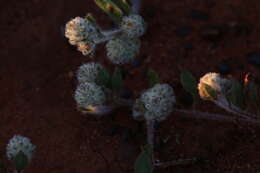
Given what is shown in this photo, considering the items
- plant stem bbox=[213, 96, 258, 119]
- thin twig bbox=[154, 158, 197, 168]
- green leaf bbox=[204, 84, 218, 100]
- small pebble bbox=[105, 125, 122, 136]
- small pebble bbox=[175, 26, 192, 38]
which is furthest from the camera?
small pebble bbox=[175, 26, 192, 38]

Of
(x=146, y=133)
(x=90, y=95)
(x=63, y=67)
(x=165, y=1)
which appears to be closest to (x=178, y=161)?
(x=146, y=133)

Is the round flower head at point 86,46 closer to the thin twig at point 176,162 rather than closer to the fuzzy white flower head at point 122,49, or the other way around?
the fuzzy white flower head at point 122,49

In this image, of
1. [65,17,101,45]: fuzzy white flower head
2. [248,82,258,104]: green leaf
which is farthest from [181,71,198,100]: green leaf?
[65,17,101,45]: fuzzy white flower head

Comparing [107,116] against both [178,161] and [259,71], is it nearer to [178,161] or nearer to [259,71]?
[178,161]

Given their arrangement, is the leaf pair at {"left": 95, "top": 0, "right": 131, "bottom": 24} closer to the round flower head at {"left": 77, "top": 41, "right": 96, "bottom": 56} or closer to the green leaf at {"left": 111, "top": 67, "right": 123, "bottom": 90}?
the round flower head at {"left": 77, "top": 41, "right": 96, "bottom": 56}

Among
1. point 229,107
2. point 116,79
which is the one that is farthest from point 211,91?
point 116,79
